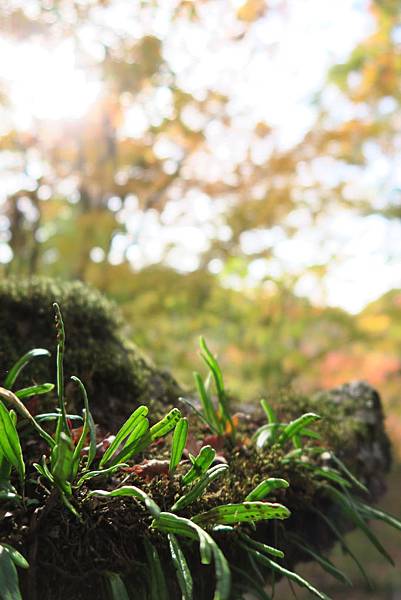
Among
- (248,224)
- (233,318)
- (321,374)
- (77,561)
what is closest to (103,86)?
(248,224)

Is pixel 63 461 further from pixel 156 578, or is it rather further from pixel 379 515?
pixel 379 515

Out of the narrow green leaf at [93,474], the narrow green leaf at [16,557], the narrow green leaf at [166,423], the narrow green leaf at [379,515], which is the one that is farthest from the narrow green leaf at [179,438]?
the narrow green leaf at [379,515]

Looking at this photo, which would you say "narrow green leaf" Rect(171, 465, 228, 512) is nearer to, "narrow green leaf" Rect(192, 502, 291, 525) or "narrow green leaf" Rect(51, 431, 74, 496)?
"narrow green leaf" Rect(192, 502, 291, 525)

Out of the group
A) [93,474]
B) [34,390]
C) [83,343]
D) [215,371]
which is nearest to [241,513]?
[93,474]

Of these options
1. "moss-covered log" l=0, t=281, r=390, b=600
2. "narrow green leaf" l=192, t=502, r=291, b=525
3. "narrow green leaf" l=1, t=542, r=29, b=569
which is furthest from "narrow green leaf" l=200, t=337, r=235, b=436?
"narrow green leaf" l=1, t=542, r=29, b=569

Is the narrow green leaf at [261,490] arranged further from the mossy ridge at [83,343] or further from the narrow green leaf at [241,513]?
the mossy ridge at [83,343]
